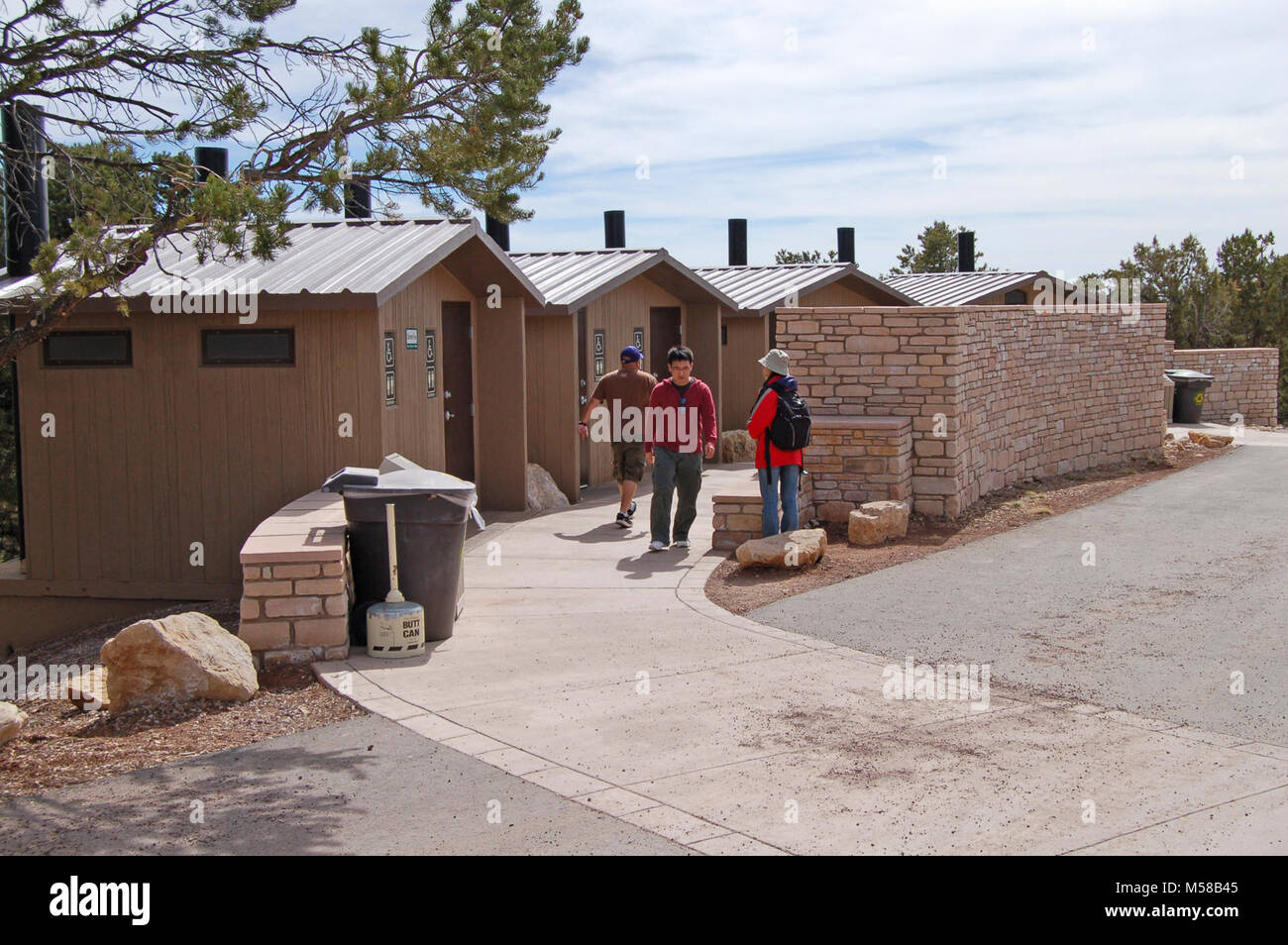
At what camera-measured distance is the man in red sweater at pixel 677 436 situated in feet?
38.8

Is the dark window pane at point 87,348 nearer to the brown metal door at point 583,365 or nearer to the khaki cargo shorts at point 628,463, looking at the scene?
the khaki cargo shorts at point 628,463

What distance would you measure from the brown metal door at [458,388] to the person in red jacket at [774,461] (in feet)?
14.4

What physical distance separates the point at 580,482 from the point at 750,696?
35.2 feet

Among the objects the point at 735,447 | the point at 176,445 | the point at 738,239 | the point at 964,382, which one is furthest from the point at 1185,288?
the point at 176,445

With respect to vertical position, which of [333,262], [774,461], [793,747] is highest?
[333,262]

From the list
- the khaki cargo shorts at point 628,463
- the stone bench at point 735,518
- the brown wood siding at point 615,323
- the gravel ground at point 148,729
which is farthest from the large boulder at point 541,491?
the gravel ground at point 148,729

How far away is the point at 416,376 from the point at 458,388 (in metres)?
1.68

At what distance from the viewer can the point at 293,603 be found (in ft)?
26.9

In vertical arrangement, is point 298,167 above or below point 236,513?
above

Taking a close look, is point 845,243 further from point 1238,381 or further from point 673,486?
point 673,486

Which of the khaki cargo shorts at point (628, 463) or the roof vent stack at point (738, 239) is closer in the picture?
the khaki cargo shorts at point (628, 463)
